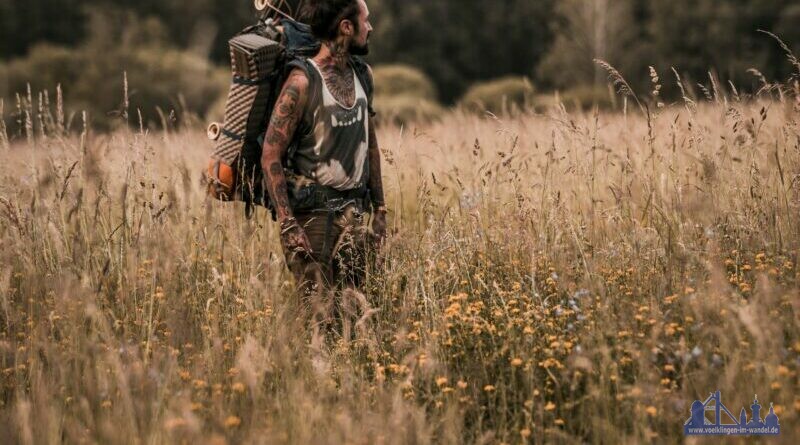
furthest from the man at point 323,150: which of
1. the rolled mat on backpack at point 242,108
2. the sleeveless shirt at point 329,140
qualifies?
the rolled mat on backpack at point 242,108

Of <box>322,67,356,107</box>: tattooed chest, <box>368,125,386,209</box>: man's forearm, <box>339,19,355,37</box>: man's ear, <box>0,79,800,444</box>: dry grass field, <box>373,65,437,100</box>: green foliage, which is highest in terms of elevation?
<box>339,19,355,37</box>: man's ear

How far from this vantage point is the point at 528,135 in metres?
7.43

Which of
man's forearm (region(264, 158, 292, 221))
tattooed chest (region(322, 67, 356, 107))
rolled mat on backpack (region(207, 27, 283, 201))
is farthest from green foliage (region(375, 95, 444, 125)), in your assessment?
man's forearm (region(264, 158, 292, 221))

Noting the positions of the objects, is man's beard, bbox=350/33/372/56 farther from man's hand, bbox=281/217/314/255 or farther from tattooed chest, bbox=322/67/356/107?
man's hand, bbox=281/217/314/255

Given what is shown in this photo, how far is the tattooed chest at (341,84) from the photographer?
150 inches

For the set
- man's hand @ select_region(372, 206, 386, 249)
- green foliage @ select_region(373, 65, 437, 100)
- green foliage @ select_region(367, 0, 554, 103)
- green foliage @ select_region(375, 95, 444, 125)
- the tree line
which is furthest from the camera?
green foliage @ select_region(367, 0, 554, 103)

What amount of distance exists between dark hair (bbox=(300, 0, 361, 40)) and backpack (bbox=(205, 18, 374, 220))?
13cm

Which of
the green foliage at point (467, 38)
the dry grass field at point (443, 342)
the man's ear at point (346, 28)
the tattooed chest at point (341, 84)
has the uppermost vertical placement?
the man's ear at point (346, 28)

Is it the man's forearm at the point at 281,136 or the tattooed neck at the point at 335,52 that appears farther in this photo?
the tattooed neck at the point at 335,52

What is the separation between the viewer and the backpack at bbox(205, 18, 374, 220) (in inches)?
147

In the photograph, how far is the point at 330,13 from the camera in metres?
3.76

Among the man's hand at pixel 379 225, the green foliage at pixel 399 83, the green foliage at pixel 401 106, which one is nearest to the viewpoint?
the man's hand at pixel 379 225

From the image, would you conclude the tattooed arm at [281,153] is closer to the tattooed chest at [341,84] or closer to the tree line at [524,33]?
the tattooed chest at [341,84]

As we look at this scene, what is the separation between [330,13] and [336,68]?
25cm
